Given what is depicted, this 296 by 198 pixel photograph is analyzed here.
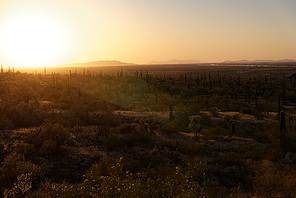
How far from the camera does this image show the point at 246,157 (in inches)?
362

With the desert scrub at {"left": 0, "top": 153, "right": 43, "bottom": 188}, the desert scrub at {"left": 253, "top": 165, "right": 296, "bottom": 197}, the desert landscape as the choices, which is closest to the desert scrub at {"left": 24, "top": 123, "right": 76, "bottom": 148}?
the desert landscape

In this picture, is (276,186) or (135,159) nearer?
(276,186)

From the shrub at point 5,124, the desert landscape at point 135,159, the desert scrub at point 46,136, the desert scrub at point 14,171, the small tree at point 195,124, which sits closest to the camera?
the desert landscape at point 135,159

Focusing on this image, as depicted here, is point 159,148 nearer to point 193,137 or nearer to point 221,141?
point 193,137

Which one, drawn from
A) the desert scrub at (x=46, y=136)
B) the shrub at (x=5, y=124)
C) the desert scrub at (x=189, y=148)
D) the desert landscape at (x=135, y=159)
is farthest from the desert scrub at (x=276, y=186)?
the shrub at (x=5, y=124)

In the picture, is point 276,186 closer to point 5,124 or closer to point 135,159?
point 135,159

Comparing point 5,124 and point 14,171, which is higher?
point 5,124

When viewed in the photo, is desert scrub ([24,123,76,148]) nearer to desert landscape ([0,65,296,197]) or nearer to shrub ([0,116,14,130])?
desert landscape ([0,65,296,197])

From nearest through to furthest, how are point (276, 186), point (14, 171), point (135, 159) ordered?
point (276, 186) < point (14, 171) < point (135, 159)

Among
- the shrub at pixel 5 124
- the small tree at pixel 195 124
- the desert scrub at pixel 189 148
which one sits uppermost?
the shrub at pixel 5 124

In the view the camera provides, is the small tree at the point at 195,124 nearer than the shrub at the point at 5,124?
No

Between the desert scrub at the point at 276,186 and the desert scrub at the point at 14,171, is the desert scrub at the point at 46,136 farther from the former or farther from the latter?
the desert scrub at the point at 276,186

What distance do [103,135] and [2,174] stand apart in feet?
18.5

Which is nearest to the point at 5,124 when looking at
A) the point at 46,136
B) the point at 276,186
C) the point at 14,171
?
the point at 46,136
